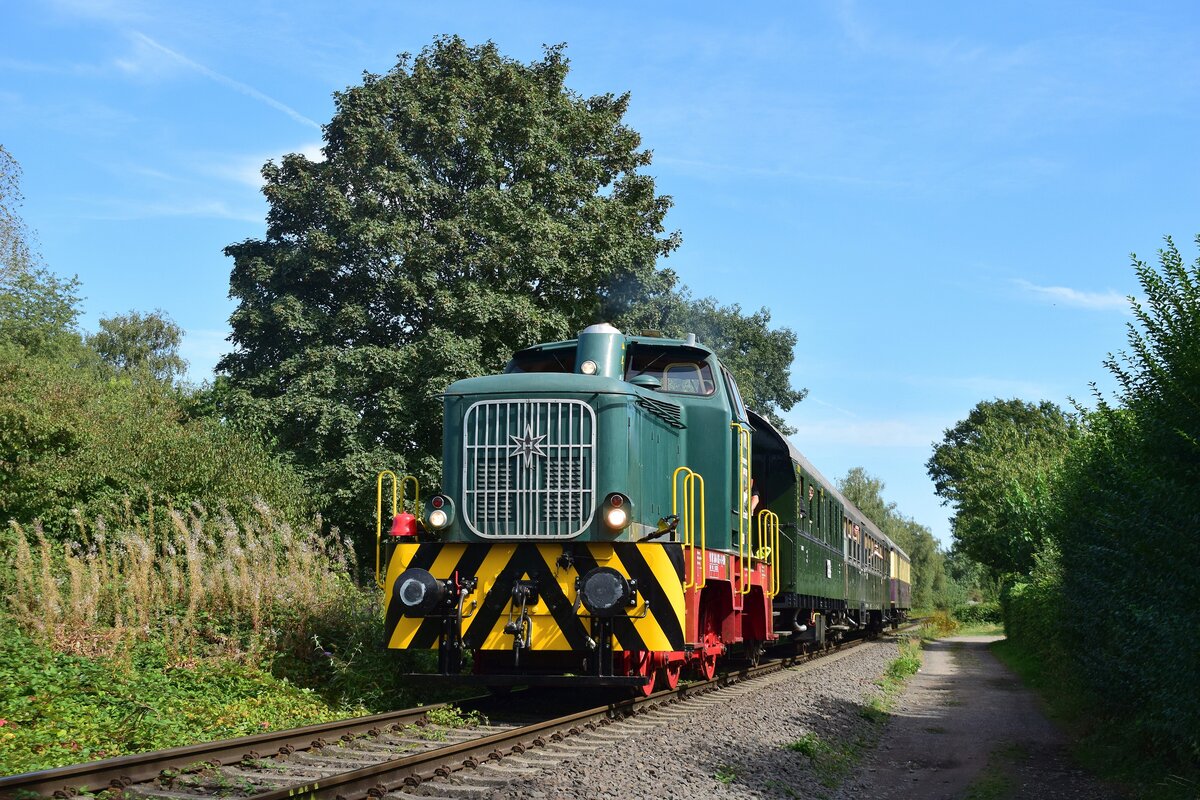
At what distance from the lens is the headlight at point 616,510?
879cm

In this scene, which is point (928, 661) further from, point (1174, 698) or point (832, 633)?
point (1174, 698)

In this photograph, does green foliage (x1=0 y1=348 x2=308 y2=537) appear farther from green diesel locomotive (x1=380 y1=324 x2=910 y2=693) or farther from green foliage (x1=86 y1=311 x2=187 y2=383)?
green foliage (x1=86 y1=311 x2=187 y2=383)

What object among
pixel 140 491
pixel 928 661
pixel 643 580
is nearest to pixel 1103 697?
pixel 643 580

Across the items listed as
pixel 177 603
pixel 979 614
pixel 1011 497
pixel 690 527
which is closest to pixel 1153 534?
pixel 690 527

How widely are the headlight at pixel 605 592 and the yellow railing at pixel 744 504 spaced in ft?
8.89

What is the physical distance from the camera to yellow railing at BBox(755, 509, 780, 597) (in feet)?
40.0

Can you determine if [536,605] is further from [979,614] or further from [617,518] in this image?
[979,614]

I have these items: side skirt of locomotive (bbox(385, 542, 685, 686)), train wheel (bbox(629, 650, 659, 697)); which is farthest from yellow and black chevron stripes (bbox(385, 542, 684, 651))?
train wheel (bbox(629, 650, 659, 697))

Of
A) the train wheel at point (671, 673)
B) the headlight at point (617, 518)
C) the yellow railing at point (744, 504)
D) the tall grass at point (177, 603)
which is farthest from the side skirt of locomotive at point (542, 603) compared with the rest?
the tall grass at point (177, 603)

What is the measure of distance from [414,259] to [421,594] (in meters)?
15.0

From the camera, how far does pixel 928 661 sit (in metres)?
21.6

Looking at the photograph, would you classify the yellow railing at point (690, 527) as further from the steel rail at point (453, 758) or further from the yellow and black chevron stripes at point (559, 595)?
the steel rail at point (453, 758)

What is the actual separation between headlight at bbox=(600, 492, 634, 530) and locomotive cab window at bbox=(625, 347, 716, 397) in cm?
212

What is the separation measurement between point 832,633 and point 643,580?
48.6ft
